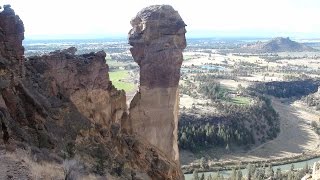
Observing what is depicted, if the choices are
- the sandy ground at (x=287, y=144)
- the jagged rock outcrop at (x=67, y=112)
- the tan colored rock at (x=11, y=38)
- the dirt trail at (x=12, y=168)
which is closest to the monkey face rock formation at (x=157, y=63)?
the jagged rock outcrop at (x=67, y=112)

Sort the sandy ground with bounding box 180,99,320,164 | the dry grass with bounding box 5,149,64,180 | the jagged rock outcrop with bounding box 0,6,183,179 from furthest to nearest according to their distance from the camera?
the sandy ground with bounding box 180,99,320,164 → the jagged rock outcrop with bounding box 0,6,183,179 → the dry grass with bounding box 5,149,64,180

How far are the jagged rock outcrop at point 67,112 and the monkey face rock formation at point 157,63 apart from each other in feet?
13.8

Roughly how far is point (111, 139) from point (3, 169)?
1352 cm

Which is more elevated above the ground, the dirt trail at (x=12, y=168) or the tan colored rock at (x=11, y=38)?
the tan colored rock at (x=11, y=38)

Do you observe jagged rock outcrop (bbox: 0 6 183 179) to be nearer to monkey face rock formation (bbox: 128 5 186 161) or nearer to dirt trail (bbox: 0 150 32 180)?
dirt trail (bbox: 0 150 32 180)

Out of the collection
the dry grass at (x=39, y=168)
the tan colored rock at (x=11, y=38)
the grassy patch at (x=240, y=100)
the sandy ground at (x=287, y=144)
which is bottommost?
the sandy ground at (x=287, y=144)

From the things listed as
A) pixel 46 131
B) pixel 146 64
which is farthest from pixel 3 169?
pixel 146 64

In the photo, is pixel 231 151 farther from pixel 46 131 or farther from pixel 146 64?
pixel 46 131

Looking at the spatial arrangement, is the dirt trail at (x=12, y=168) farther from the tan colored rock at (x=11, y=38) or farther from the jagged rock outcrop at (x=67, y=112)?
the tan colored rock at (x=11, y=38)

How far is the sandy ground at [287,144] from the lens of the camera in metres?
112

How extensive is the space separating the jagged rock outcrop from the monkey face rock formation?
4203 mm

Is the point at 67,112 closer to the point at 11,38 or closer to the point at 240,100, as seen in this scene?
the point at 11,38

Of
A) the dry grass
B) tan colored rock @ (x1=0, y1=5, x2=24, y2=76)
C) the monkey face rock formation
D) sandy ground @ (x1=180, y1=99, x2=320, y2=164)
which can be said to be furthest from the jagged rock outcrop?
sandy ground @ (x1=180, y1=99, x2=320, y2=164)

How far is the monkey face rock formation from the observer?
140 ft
